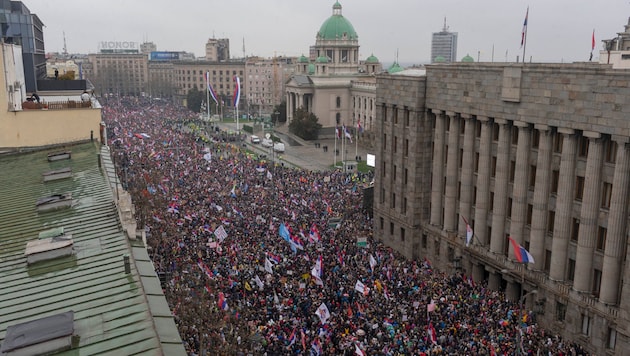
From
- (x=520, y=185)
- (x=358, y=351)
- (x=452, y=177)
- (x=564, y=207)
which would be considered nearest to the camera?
(x=358, y=351)

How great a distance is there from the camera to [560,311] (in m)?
34.6

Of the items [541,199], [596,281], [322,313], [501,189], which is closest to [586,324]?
[596,281]

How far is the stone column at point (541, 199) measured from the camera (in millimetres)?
35219

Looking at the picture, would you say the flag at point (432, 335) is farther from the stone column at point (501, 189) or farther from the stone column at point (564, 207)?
the stone column at point (501, 189)

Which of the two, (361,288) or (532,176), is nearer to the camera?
(361,288)

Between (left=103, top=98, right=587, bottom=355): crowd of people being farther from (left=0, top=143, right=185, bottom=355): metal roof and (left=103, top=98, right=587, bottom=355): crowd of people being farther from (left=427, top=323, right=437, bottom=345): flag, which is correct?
(left=0, top=143, right=185, bottom=355): metal roof

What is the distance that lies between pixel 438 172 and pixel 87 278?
34107 mm

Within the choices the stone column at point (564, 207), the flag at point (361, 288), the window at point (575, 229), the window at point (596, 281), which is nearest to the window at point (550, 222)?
the stone column at point (564, 207)

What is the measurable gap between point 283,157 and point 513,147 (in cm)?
6758

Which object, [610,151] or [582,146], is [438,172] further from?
[610,151]

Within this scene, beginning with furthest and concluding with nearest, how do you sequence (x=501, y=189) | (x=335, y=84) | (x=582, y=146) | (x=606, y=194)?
(x=335, y=84) → (x=501, y=189) → (x=582, y=146) → (x=606, y=194)

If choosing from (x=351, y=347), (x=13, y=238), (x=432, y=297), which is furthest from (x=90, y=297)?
(x=432, y=297)

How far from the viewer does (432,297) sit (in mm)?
35938

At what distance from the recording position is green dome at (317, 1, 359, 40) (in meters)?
143
